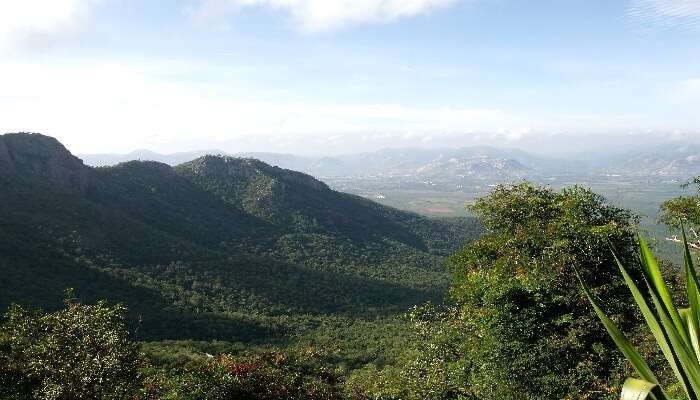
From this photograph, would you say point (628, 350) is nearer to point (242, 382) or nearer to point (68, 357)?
point (242, 382)

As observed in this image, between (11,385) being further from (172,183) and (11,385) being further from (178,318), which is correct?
(172,183)

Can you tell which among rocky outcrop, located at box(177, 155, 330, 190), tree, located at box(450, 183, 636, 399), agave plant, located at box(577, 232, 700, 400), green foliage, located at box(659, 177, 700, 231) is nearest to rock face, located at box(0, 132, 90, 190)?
rocky outcrop, located at box(177, 155, 330, 190)

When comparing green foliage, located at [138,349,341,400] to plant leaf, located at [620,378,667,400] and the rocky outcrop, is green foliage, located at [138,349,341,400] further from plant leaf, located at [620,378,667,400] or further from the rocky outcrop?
the rocky outcrop

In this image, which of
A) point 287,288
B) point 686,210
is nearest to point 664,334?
point 686,210

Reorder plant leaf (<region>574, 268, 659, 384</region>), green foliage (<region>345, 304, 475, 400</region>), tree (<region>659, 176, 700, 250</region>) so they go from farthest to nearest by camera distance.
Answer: tree (<region>659, 176, 700, 250</region>) → green foliage (<region>345, 304, 475, 400</region>) → plant leaf (<region>574, 268, 659, 384</region>)

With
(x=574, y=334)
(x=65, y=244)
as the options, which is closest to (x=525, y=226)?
(x=574, y=334)

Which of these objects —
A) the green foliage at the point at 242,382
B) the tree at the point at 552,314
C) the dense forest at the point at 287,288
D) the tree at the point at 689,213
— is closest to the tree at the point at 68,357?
A: the dense forest at the point at 287,288
